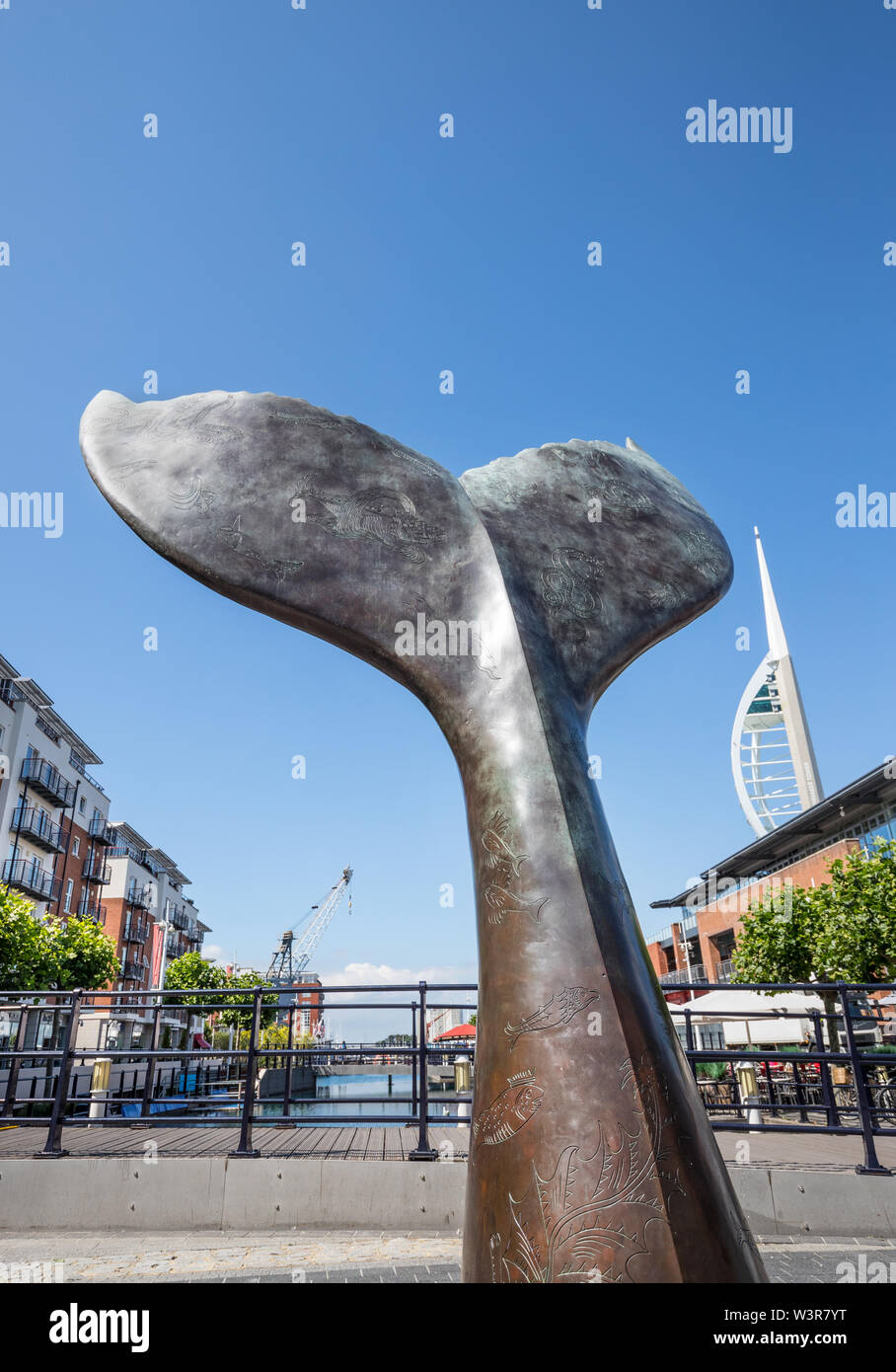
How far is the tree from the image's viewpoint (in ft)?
63.1

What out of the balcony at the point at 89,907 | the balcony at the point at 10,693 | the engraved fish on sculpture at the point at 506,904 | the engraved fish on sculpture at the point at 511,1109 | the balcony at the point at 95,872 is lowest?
the engraved fish on sculpture at the point at 511,1109

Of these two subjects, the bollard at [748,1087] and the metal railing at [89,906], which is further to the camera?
the metal railing at [89,906]

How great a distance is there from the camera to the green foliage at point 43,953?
2306 cm

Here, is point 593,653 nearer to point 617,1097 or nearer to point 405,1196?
point 617,1097

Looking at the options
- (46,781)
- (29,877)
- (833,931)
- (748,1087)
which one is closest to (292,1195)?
(748,1087)

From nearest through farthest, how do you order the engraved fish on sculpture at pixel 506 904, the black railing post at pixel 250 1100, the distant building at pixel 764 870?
1. the engraved fish on sculpture at pixel 506 904
2. the black railing post at pixel 250 1100
3. the distant building at pixel 764 870

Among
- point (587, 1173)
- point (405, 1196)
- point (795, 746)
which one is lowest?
point (405, 1196)

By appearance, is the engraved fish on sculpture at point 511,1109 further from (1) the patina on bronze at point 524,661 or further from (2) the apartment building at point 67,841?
(2) the apartment building at point 67,841

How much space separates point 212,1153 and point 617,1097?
520 centimetres

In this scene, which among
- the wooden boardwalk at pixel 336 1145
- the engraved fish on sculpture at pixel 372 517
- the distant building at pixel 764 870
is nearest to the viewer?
the engraved fish on sculpture at pixel 372 517

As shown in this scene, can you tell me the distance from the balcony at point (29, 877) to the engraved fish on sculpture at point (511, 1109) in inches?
1475

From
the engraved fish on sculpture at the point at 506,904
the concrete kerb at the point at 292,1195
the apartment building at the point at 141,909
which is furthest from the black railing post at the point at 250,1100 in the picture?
the apartment building at the point at 141,909
